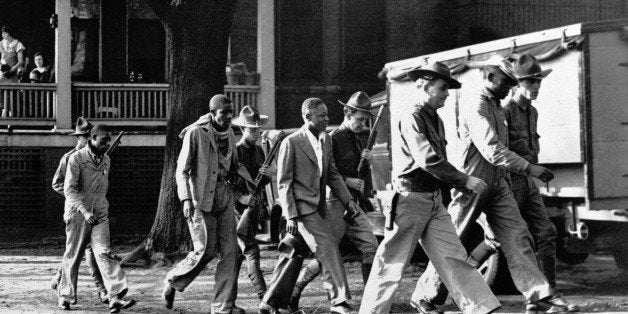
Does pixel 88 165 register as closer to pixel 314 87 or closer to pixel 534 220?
pixel 534 220

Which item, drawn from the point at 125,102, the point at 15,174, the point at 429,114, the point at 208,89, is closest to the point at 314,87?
the point at 125,102

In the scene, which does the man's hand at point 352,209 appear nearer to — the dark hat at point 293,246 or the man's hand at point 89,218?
the dark hat at point 293,246

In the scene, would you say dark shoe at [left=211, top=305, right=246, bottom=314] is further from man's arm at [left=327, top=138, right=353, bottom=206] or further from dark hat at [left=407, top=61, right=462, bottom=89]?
dark hat at [left=407, top=61, right=462, bottom=89]

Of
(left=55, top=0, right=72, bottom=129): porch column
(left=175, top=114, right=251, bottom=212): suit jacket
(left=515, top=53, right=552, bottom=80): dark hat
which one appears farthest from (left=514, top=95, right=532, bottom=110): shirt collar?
(left=55, top=0, right=72, bottom=129): porch column

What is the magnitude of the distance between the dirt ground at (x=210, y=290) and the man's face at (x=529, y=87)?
6.11 ft

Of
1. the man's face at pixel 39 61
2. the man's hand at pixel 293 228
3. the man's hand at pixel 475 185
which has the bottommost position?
the man's hand at pixel 293 228

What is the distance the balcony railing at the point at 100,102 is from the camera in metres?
20.9

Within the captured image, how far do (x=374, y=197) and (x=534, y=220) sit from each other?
4.19 m

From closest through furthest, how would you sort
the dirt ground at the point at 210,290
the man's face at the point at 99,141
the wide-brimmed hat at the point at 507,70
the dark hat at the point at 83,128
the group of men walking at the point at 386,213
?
the group of men walking at the point at 386,213 < the wide-brimmed hat at the point at 507,70 < the dirt ground at the point at 210,290 < the man's face at the point at 99,141 < the dark hat at the point at 83,128

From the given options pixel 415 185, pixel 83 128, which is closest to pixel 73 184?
pixel 83 128

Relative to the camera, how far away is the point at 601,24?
10.4 m

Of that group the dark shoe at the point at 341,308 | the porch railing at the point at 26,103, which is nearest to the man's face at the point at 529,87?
the dark shoe at the point at 341,308

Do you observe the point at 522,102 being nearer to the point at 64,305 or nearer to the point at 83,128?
the point at 83,128

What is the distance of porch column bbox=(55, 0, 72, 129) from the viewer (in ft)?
67.2
